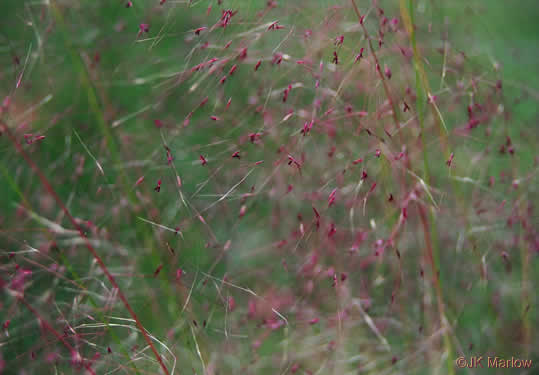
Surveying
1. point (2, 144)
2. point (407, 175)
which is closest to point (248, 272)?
point (407, 175)

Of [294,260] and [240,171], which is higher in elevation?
[240,171]

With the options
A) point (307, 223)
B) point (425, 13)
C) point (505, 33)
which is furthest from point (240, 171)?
point (505, 33)

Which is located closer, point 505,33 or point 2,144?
point 2,144

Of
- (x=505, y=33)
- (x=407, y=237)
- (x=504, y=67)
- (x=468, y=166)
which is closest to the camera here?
(x=407, y=237)

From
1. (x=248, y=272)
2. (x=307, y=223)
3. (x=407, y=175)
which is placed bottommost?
(x=248, y=272)

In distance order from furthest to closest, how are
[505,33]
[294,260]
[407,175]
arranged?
[505,33] → [294,260] → [407,175]

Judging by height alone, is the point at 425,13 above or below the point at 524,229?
above

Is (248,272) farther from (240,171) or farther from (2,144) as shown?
(2,144)

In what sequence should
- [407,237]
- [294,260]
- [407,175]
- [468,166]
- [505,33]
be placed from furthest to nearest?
[505,33]
[468,166]
[407,237]
[294,260]
[407,175]

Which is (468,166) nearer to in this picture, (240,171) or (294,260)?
(294,260)
